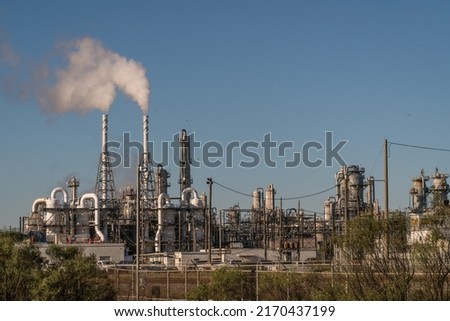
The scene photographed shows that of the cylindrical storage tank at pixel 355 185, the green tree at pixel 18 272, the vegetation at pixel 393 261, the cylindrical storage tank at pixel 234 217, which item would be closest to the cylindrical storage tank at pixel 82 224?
the cylindrical storage tank at pixel 234 217

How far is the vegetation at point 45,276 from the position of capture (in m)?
26.2

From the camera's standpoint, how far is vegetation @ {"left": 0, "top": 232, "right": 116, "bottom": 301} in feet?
85.9

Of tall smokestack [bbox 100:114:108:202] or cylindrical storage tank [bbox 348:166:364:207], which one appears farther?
cylindrical storage tank [bbox 348:166:364:207]

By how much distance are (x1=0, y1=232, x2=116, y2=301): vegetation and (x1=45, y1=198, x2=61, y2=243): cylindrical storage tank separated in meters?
37.7

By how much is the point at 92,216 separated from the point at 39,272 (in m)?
41.7

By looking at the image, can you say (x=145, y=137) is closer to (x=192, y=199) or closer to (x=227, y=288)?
(x=192, y=199)

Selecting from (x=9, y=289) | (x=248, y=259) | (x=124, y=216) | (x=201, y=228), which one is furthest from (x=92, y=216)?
(x=9, y=289)

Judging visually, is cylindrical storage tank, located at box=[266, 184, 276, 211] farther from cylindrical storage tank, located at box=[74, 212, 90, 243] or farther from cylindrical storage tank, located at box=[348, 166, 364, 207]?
cylindrical storage tank, located at box=[74, 212, 90, 243]

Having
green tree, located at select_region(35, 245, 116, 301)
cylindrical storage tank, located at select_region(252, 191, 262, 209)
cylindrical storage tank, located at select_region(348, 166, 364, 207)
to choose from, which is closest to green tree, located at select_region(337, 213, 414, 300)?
green tree, located at select_region(35, 245, 116, 301)

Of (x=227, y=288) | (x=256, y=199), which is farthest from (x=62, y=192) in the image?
(x=227, y=288)

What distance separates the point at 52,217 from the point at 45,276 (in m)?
39.9

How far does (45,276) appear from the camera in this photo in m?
26.6

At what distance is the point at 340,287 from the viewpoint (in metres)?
23.9
